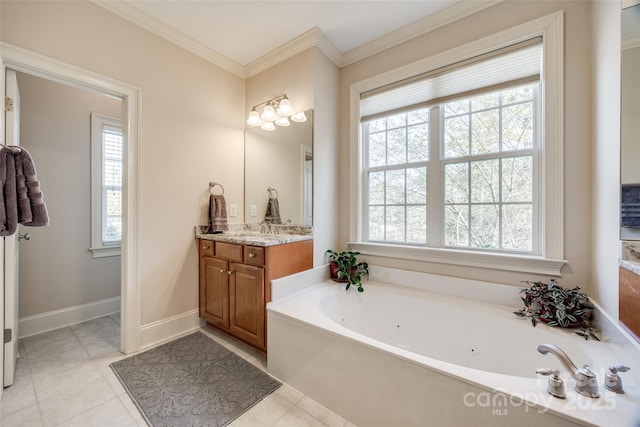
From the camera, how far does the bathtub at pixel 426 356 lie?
0.96m

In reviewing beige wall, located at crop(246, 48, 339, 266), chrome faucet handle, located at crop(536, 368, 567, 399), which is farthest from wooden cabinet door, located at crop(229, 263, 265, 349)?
chrome faucet handle, located at crop(536, 368, 567, 399)

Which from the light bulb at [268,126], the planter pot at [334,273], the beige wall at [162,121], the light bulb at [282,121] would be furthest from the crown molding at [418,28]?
the planter pot at [334,273]

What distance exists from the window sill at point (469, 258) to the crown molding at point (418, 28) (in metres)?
1.74

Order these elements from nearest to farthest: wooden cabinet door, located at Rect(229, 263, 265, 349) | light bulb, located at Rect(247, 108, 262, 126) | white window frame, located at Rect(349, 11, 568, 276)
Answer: white window frame, located at Rect(349, 11, 568, 276) < wooden cabinet door, located at Rect(229, 263, 265, 349) < light bulb, located at Rect(247, 108, 262, 126)

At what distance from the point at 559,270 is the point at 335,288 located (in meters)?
1.50

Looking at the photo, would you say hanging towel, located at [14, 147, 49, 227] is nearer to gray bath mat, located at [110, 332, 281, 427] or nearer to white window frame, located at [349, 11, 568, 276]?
gray bath mat, located at [110, 332, 281, 427]

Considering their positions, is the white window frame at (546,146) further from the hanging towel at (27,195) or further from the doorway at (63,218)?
the doorway at (63,218)

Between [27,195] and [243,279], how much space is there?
50.4 inches

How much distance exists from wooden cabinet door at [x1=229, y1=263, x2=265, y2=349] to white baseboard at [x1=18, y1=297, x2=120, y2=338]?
5.26 feet

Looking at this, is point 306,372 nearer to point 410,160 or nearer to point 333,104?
point 410,160

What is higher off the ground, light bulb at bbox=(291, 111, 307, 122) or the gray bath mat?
light bulb at bbox=(291, 111, 307, 122)

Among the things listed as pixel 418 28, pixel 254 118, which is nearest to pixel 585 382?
pixel 418 28

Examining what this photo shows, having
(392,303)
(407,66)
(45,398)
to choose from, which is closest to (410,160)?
(407,66)

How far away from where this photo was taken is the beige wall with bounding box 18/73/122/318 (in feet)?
7.36
